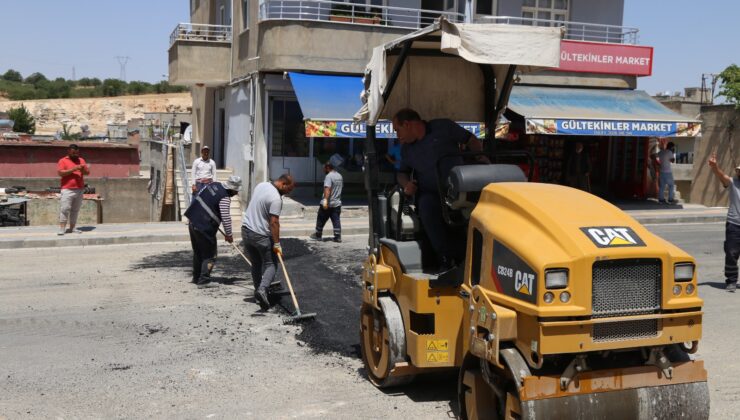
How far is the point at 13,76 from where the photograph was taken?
430ft

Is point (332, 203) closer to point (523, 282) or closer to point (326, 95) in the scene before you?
point (326, 95)

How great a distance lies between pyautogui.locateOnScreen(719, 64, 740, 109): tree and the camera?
26.0 metres

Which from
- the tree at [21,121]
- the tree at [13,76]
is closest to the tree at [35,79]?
the tree at [13,76]

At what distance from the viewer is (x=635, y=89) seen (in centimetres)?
2355

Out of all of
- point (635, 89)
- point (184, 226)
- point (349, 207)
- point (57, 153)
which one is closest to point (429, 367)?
point (184, 226)

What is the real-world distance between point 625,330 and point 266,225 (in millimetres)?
5544

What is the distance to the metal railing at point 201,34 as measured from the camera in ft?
80.2

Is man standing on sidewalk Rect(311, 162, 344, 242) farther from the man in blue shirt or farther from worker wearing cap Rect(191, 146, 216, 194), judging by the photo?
the man in blue shirt

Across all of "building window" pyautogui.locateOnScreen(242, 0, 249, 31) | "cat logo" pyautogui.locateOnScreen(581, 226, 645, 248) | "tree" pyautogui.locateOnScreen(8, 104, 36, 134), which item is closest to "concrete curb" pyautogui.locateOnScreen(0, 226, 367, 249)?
"building window" pyautogui.locateOnScreen(242, 0, 249, 31)

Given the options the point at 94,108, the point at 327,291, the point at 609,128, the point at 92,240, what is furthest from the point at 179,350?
the point at 94,108

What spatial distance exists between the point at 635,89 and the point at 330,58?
9921 mm

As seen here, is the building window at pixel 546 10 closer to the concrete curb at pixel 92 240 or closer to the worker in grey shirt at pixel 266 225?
the concrete curb at pixel 92 240

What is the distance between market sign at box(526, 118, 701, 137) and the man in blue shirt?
13.4 meters

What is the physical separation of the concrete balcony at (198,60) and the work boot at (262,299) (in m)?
15.5
